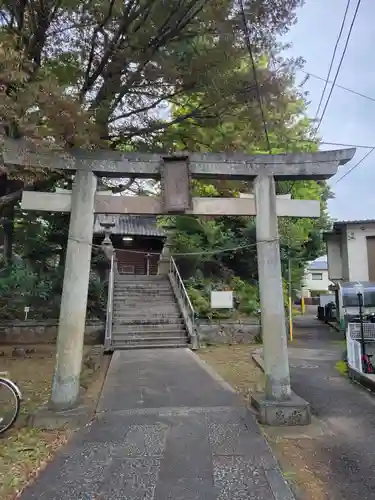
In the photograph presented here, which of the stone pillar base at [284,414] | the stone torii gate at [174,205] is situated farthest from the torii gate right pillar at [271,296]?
the stone pillar base at [284,414]

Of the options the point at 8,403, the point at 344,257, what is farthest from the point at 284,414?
the point at 344,257

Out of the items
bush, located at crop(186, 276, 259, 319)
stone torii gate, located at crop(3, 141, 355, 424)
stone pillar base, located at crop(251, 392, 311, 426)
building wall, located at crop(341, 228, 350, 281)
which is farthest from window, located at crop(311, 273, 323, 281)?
stone pillar base, located at crop(251, 392, 311, 426)

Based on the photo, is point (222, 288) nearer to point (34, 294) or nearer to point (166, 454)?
point (34, 294)

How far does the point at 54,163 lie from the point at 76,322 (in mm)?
2362

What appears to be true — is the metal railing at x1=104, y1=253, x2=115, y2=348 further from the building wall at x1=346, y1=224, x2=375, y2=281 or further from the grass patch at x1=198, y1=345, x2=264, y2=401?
the building wall at x1=346, y1=224, x2=375, y2=281

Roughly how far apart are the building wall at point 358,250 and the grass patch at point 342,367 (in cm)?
676

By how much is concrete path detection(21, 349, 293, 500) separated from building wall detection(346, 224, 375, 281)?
37.1ft

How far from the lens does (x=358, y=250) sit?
15.6m

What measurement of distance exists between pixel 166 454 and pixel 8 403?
225cm

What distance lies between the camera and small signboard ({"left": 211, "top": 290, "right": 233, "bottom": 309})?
1275cm

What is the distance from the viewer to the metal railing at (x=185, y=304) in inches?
460

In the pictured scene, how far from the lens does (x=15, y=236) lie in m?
13.5

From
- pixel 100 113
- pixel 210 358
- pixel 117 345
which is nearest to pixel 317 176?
pixel 100 113

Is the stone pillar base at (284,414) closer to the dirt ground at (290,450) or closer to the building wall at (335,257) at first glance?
the dirt ground at (290,450)
